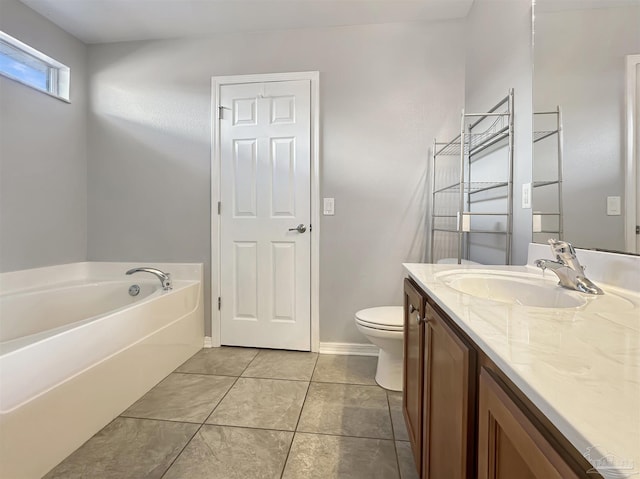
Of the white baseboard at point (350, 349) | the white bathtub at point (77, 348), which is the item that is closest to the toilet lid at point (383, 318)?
the white baseboard at point (350, 349)

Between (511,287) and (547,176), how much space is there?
520 millimetres

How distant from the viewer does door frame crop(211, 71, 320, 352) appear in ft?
7.47

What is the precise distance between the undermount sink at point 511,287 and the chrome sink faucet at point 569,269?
3 centimetres

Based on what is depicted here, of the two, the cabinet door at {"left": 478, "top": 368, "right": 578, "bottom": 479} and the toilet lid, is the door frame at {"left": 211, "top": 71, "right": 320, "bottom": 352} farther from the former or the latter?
the cabinet door at {"left": 478, "top": 368, "right": 578, "bottom": 479}

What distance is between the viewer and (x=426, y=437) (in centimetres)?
93

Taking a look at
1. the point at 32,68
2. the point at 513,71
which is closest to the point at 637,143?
the point at 513,71

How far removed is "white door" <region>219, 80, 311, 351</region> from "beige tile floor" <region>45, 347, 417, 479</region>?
0.41 meters

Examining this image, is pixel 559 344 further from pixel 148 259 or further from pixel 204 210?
pixel 148 259

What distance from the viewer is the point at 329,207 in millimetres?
2305

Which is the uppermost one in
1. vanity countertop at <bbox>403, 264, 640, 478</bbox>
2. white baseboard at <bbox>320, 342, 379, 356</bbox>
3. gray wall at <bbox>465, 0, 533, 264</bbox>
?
gray wall at <bbox>465, 0, 533, 264</bbox>

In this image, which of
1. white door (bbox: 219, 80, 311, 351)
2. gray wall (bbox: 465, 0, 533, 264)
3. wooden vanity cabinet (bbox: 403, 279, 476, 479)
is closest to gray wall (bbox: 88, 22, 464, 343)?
white door (bbox: 219, 80, 311, 351)

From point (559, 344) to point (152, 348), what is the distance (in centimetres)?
203

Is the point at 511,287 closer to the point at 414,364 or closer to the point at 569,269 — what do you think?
the point at 569,269

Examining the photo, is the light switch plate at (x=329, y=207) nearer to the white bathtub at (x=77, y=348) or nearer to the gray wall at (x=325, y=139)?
the gray wall at (x=325, y=139)
